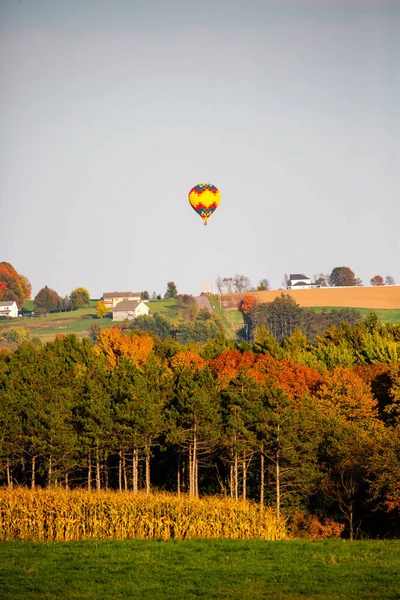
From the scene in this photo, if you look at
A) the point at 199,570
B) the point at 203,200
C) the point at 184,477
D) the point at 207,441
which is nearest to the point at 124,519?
the point at 199,570

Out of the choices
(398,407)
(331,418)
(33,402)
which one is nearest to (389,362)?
(398,407)

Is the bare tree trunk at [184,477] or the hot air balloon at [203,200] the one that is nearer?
the bare tree trunk at [184,477]

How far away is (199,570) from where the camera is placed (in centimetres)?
5009

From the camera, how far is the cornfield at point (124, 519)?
59.4 m

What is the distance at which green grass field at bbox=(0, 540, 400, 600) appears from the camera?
4600 centimetres

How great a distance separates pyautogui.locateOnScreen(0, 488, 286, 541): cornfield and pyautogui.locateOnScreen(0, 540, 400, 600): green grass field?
264 cm

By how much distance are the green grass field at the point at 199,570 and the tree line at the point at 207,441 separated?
13821 mm

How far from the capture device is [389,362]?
124375 mm

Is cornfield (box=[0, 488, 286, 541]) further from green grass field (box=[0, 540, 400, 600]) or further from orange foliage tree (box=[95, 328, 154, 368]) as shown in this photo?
orange foliage tree (box=[95, 328, 154, 368])

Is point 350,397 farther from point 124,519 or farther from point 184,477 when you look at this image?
point 124,519

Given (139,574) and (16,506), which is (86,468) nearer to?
(16,506)

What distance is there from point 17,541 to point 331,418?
30.6 metres

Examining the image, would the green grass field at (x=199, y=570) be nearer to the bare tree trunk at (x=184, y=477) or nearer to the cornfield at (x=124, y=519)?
the cornfield at (x=124, y=519)

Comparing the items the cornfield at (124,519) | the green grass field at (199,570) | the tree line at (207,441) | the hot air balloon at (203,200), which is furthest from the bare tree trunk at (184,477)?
the hot air balloon at (203,200)
